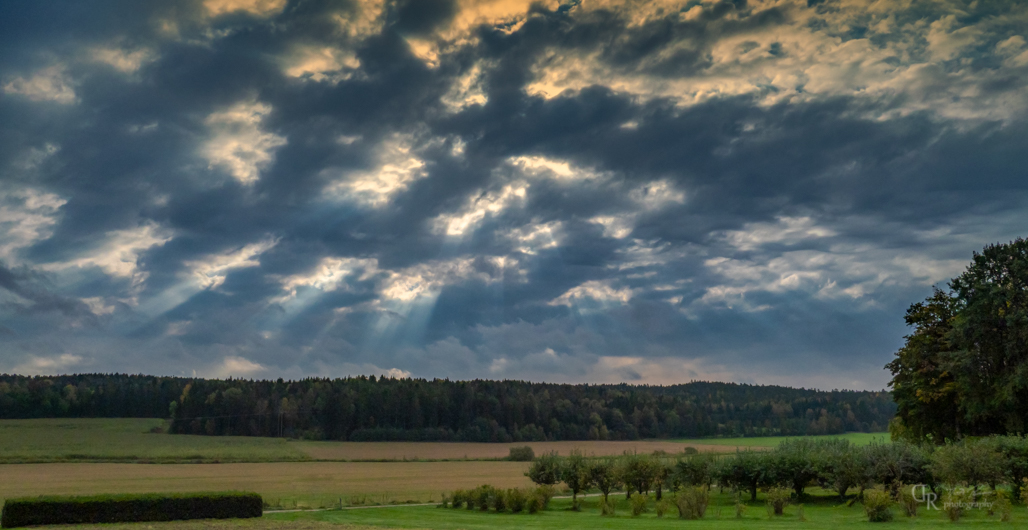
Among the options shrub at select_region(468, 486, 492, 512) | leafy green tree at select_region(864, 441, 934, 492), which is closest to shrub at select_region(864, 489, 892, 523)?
leafy green tree at select_region(864, 441, 934, 492)

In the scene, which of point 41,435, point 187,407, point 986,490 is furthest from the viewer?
point 187,407

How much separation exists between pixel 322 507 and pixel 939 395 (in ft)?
148

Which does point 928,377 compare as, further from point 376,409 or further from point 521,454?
point 376,409

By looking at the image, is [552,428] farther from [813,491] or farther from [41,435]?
[813,491]

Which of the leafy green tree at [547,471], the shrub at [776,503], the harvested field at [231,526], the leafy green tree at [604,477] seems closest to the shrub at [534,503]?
the leafy green tree at [604,477]

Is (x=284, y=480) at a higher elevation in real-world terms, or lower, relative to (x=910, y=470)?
lower

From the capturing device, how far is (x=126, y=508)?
37.2 m

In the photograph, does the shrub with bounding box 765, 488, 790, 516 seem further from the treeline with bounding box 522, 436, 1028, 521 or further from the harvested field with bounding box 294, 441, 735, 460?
the harvested field with bounding box 294, 441, 735, 460

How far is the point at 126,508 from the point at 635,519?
2666 cm

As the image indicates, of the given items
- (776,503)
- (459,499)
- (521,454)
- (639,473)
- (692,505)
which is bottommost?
(521,454)

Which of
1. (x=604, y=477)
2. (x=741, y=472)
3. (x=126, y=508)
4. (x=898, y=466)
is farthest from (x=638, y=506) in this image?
(x=126, y=508)

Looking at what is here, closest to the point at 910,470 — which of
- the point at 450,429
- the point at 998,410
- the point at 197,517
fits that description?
the point at 998,410

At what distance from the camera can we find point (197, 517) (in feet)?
127

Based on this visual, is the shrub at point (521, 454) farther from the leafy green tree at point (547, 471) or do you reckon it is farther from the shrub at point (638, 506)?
the shrub at point (638, 506)
